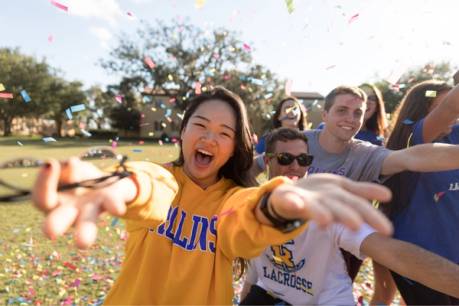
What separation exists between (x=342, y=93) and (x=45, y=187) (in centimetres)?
306

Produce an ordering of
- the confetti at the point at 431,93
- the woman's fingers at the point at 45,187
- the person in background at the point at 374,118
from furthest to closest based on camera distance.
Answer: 1. the person in background at the point at 374,118
2. the confetti at the point at 431,93
3. the woman's fingers at the point at 45,187

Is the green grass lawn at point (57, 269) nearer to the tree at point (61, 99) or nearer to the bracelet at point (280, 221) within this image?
the bracelet at point (280, 221)

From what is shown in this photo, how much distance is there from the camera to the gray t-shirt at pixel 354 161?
3.01 metres

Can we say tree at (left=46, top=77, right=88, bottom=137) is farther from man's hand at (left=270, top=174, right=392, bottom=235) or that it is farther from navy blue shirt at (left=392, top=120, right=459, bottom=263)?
man's hand at (left=270, top=174, right=392, bottom=235)

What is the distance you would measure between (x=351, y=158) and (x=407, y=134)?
0.53m

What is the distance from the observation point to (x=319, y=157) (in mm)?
3436

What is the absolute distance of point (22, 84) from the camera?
5178 centimetres

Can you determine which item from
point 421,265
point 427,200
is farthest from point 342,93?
point 421,265

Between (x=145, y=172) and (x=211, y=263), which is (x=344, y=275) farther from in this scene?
(x=145, y=172)

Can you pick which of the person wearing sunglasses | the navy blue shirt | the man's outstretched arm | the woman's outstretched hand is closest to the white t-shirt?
the person wearing sunglasses

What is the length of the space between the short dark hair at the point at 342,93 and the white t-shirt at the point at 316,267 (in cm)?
162

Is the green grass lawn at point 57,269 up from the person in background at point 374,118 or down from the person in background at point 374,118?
down

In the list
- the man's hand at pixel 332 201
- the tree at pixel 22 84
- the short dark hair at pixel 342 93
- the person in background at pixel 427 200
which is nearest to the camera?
the man's hand at pixel 332 201

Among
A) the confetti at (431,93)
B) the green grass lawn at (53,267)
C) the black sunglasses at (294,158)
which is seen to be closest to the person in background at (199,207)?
the black sunglasses at (294,158)
